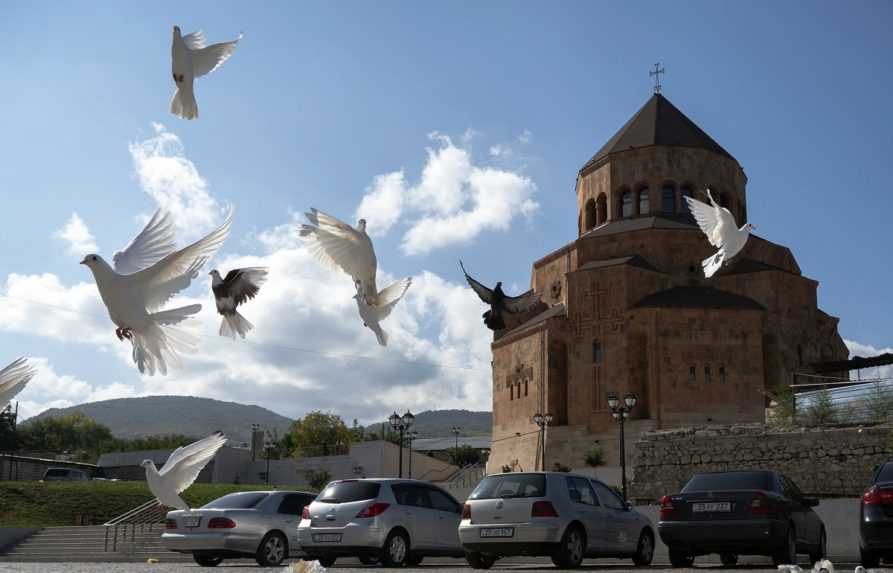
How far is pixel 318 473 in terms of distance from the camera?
2128 inches

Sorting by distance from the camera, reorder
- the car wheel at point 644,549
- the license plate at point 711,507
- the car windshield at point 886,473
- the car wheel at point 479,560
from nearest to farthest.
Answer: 1. the car windshield at point 886,473
2. the license plate at point 711,507
3. the car wheel at point 479,560
4. the car wheel at point 644,549

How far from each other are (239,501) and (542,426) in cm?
2634

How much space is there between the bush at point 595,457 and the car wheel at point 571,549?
1075 inches

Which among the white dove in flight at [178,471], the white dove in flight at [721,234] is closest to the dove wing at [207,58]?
the white dove in flight at [178,471]


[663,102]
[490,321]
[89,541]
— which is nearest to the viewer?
[89,541]

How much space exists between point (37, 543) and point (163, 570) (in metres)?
16.8

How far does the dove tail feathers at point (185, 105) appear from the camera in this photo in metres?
7.76

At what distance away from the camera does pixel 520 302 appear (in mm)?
49688

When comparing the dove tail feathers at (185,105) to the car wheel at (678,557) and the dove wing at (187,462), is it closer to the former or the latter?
the dove wing at (187,462)

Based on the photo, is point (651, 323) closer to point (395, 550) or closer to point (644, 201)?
point (644, 201)

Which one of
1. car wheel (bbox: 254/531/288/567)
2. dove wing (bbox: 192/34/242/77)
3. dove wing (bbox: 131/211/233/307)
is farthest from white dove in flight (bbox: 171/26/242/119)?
car wheel (bbox: 254/531/288/567)

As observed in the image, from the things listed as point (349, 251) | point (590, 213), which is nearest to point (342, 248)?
point (349, 251)

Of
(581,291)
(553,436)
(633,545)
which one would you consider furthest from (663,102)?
(633,545)

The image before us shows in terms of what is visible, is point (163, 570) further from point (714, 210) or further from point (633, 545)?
point (714, 210)
